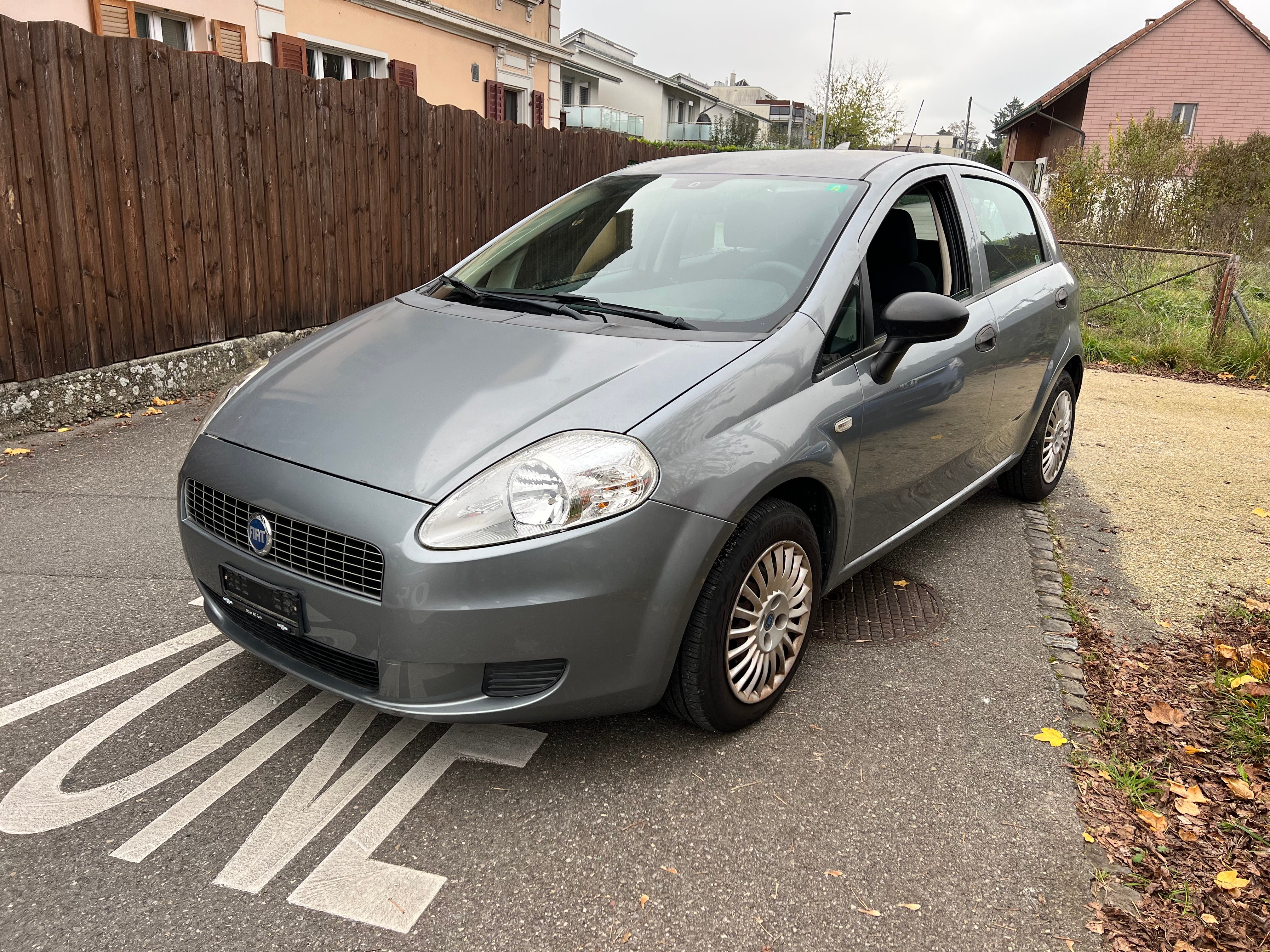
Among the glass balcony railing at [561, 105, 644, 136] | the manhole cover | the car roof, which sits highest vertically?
the glass balcony railing at [561, 105, 644, 136]

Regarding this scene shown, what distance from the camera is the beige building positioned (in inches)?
469

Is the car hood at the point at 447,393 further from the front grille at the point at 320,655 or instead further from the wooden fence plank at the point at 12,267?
the wooden fence plank at the point at 12,267

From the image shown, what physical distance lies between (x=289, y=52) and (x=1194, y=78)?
3529 cm

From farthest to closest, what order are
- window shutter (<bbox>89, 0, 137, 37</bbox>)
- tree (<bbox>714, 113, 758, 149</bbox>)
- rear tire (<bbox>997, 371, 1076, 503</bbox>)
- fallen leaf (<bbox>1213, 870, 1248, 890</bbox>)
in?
tree (<bbox>714, 113, 758, 149</bbox>)
window shutter (<bbox>89, 0, 137, 37</bbox>)
rear tire (<bbox>997, 371, 1076, 503</bbox>)
fallen leaf (<bbox>1213, 870, 1248, 890</bbox>)

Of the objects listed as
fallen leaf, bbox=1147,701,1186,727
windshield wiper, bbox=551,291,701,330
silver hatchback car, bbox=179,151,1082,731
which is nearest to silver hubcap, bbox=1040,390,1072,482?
silver hatchback car, bbox=179,151,1082,731

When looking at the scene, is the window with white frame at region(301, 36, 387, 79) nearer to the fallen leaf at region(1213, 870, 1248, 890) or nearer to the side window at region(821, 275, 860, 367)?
the side window at region(821, 275, 860, 367)

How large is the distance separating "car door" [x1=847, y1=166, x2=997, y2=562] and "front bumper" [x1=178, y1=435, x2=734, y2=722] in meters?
0.93

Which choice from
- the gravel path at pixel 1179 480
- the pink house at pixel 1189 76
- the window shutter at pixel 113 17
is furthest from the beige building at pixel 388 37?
the pink house at pixel 1189 76

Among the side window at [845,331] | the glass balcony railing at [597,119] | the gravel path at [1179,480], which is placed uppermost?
the glass balcony railing at [597,119]

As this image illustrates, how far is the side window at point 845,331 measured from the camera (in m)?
3.02

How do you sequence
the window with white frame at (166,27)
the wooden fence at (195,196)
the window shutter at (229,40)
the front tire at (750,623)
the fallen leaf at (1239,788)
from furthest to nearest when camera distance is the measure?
the window shutter at (229,40), the window with white frame at (166,27), the wooden fence at (195,196), the fallen leaf at (1239,788), the front tire at (750,623)

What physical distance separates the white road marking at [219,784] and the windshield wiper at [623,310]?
1.48 meters

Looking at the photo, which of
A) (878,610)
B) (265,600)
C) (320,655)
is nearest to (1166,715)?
(878,610)

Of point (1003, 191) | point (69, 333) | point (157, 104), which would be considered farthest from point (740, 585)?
point (157, 104)
